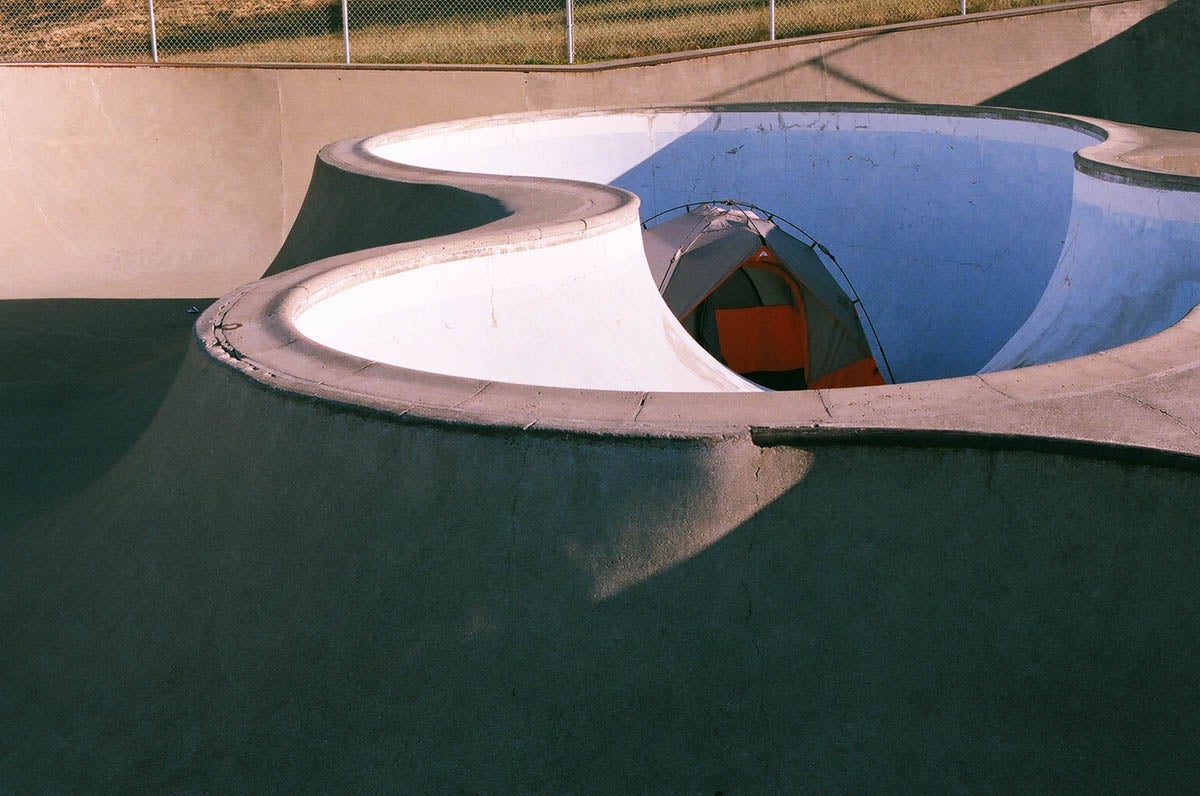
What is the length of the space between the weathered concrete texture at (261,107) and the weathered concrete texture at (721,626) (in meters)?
11.1

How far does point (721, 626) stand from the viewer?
381 centimetres

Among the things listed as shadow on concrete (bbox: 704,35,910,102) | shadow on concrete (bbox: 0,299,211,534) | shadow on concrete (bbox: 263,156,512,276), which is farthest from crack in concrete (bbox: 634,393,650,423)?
shadow on concrete (bbox: 704,35,910,102)

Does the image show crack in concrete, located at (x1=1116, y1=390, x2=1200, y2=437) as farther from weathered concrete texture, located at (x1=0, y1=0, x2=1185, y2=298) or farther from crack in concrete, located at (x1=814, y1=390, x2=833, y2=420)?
weathered concrete texture, located at (x1=0, y1=0, x2=1185, y2=298)

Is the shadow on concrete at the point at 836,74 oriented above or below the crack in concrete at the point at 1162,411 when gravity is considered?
above

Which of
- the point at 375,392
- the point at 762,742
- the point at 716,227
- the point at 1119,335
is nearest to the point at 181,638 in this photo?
the point at 375,392

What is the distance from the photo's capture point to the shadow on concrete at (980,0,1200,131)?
1875 centimetres

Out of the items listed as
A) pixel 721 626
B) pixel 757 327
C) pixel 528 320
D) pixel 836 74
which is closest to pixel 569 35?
pixel 836 74

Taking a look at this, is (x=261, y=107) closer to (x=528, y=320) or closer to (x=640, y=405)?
(x=528, y=320)

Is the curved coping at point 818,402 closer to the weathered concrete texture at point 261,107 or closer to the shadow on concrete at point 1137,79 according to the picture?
the weathered concrete texture at point 261,107

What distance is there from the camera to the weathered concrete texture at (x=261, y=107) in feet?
48.9

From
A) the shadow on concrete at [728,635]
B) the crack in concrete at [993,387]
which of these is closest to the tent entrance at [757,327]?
the crack in concrete at [993,387]

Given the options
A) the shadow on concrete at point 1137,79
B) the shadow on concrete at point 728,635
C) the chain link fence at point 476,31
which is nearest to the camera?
the shadow on concrete at point 728,635

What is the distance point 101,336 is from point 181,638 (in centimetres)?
857

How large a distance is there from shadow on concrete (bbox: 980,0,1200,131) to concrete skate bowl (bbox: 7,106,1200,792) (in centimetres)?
1511
